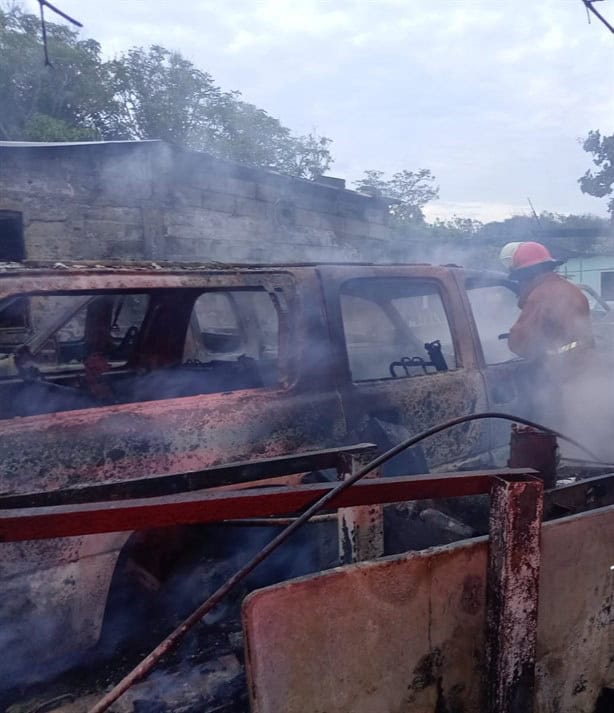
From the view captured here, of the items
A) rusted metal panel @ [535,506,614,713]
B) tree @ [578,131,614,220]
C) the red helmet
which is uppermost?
tree @ [578,131,614,220]

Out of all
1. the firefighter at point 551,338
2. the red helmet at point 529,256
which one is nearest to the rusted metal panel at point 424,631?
the firefighter at point 551,338

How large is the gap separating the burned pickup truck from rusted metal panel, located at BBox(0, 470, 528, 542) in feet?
1.43

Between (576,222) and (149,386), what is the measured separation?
40.5 meters

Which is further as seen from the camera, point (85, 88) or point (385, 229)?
point (85, 88)

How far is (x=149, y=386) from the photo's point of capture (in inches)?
144

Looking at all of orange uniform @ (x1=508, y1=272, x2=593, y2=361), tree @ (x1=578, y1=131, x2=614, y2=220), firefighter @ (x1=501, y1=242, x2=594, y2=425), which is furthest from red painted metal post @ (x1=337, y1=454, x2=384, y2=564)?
tree @ (x1=578, y1=131, x2=614, y2=220)

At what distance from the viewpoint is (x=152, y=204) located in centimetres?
1064

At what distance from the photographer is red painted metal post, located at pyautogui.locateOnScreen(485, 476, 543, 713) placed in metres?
1.86

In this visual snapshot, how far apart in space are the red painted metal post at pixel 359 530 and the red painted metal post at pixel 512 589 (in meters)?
0.51

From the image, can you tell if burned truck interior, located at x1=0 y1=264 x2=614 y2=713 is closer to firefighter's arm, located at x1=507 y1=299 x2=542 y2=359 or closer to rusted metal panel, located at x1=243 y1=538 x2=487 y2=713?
rusted metal panel, located at x1=243 y1=538 x2=487 y2=713

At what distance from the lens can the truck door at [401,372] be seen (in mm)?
3104

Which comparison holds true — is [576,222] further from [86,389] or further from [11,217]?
[86,389]

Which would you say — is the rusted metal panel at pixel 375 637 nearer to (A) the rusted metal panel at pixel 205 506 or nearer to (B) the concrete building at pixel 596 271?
(A) the rusted metal panel at pixel 205 506

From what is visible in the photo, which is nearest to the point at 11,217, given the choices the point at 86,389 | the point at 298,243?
the point at 298,243
